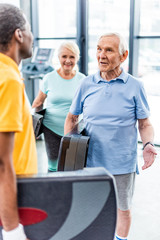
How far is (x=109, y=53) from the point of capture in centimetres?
176

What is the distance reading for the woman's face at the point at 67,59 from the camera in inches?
108

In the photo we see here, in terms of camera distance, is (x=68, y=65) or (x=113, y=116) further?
(x=68, y=65)

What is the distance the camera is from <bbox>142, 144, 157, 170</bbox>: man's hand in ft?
5.67

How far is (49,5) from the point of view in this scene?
18.5 ft

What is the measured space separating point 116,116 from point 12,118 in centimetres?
91

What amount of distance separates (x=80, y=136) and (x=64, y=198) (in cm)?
77

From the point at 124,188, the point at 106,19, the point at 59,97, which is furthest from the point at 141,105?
the point at 106,19

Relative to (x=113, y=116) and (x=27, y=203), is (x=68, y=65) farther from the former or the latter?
(x=27, y=203)

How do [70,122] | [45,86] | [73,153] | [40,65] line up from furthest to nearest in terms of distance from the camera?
[40,65] → [45,86] → [70,122] → [73,153]

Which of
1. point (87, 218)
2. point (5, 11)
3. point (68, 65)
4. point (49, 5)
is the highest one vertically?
point (49, 5)

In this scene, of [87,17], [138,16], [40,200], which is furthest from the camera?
[87,17]

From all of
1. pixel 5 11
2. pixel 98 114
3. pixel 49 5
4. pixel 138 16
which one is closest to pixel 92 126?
pixel 98 114

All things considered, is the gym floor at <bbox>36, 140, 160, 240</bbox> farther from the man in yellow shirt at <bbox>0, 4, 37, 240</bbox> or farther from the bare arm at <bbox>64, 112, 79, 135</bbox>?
the man in yellow shirt at <bbox>0, 4, 37, 240</bbox>

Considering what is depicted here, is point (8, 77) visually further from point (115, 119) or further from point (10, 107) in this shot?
point (115, 119)
